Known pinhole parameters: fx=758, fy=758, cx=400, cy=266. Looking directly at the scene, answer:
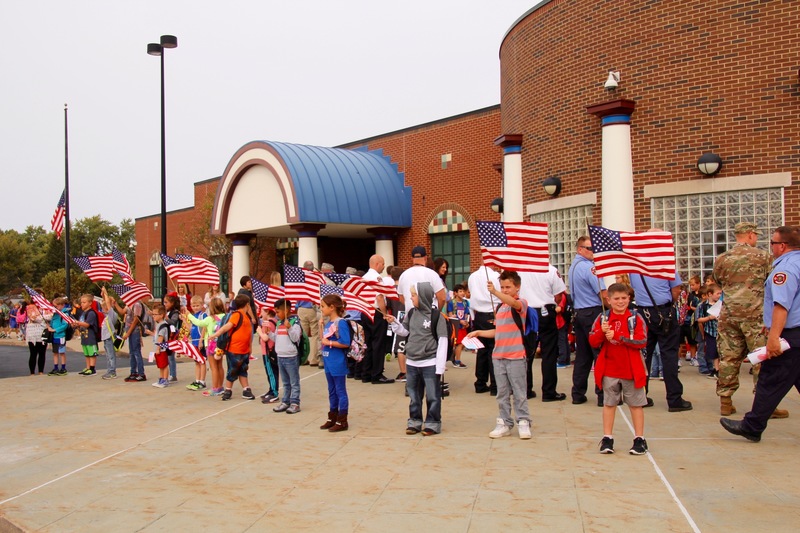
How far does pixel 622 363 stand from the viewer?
654cm

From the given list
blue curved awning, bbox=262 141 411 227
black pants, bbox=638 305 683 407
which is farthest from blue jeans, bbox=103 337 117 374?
black pants, bbox=638 305 683 407

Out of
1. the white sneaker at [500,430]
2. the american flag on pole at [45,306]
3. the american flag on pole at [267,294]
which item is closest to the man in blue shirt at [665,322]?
the white sneaker at [500,430]

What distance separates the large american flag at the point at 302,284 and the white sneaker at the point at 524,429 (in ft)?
11.0

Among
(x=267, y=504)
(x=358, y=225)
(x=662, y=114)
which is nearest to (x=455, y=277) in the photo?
(x=358, y=225)

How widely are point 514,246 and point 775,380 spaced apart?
107 inches

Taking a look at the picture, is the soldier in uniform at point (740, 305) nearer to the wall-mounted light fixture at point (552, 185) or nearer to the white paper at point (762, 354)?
the white paper at point (762, 354)

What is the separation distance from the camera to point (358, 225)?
845 inches

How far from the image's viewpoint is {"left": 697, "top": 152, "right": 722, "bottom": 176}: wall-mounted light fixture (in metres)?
11.7

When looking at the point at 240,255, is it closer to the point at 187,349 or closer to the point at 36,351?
the point at 36,351

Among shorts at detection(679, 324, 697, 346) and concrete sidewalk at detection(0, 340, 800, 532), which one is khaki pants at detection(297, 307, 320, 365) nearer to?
concrete sidewalk at detection(0, 340, 800, 532)

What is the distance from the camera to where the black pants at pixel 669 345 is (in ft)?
27.5

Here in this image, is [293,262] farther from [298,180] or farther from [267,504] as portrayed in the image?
[267,504]

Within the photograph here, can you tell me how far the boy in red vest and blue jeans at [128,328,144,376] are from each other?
29.3ft

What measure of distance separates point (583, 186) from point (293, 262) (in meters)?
14.9
